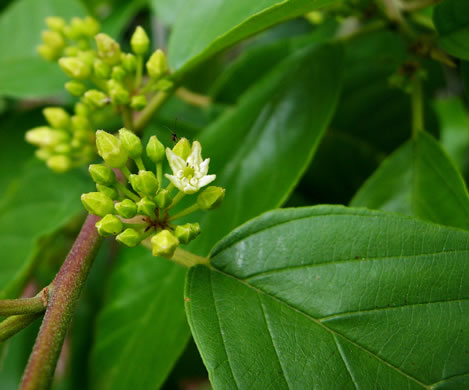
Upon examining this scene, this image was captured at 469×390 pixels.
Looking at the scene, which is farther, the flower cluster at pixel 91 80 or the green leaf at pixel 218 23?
the flower cluster at pixel 91 80

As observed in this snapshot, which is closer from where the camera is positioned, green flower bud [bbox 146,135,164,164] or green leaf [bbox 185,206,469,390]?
green leaf [bbox 185,206,469,390]

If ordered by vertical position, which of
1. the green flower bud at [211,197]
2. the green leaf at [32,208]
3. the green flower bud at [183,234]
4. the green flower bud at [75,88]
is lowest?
the green leaf at [32,208]

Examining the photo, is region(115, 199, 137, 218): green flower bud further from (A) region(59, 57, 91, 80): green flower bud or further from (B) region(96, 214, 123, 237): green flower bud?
(A) region(59, 57, 91, 80): green flower bud

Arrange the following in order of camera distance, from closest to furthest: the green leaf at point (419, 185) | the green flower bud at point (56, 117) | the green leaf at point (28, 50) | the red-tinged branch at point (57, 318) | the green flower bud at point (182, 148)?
the red-tinged branch at point (57, 318) → the green flower bud at point (182, 148) → the green leaf at point (419, 185) → the green flower bud at point (56, 117) → the green leaf at point (28, 50)

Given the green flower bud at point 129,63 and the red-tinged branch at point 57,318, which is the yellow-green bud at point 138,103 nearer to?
the green flower bud at point 129,63

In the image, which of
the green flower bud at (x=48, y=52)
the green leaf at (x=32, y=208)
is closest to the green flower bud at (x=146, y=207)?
the green leaf at (x=32, y=208)

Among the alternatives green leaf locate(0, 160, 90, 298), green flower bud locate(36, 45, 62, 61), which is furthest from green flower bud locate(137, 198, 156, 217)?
green flower bud locate(36, 45, 62, 61)
